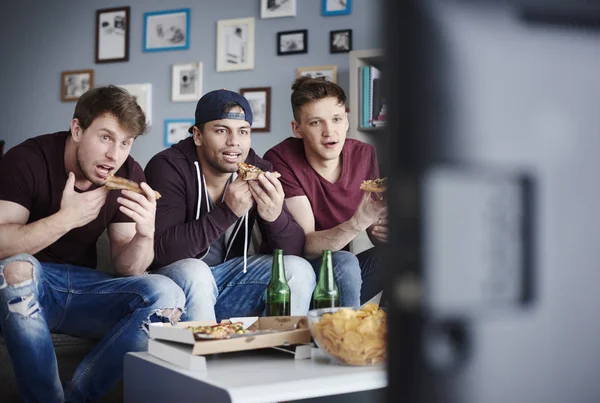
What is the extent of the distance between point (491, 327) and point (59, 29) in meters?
4.15

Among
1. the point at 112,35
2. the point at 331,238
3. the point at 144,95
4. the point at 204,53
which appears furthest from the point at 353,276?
the point at 112,35

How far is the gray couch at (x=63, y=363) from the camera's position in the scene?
182 cm

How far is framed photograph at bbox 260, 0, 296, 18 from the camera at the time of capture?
11.2 ft

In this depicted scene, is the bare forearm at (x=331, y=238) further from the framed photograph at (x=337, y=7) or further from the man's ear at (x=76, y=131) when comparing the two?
the framed photograph at (x=337, y=7)

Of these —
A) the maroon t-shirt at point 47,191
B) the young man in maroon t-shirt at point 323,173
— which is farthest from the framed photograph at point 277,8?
the maroon t-shirt at point 47,191

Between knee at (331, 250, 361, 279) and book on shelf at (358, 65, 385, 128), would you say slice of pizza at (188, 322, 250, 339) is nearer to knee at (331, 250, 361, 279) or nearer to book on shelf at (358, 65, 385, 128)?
knee at (331, 250, 361, 279)

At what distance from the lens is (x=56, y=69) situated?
3922 mm

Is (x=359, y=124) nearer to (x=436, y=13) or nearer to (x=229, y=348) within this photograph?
(x=229, y=348)

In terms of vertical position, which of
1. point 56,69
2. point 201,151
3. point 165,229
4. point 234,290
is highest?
point 56,69

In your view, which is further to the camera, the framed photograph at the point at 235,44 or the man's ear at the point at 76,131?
the framed photograph at the point at 235,44

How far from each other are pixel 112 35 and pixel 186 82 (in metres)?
0.56

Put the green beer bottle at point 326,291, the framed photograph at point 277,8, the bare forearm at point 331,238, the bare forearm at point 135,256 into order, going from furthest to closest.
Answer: the framed photograph at point 277,8 < the bare forearm at point 331,238 < the bare forearm at point 135,256 < the green beer bottle at point 326,291

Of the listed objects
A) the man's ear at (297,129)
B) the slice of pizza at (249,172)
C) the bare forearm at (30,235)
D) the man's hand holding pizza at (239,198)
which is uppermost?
the man's ear at (297,129)

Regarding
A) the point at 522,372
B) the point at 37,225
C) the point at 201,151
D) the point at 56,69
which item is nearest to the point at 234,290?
the point at 201,151
